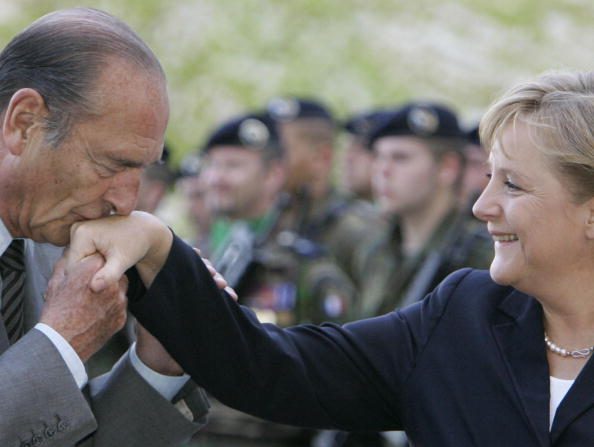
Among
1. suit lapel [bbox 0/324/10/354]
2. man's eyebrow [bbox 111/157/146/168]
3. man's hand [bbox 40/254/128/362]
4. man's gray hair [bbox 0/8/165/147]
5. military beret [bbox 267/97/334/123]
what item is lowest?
military beret [bbox 267/97/334/123]

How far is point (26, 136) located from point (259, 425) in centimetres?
495

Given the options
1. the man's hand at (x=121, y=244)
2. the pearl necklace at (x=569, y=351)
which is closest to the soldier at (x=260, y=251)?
the pearl necklace at (x=569, y=351)

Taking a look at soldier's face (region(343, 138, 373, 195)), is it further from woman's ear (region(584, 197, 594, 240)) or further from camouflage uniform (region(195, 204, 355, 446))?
woman's ear (region(584, 197, 594, 240))

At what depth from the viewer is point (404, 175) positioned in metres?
8.01

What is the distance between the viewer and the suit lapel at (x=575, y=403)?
3471mm

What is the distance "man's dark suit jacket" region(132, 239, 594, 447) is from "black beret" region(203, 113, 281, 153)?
5.59 meters

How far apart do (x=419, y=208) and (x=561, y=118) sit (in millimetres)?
4283

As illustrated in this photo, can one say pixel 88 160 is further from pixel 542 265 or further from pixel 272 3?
pixel 272 3

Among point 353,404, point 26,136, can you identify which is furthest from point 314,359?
point 26,136

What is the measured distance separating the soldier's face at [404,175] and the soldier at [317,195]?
0.50 metres

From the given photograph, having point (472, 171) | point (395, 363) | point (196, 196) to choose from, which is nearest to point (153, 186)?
point (472, 171)

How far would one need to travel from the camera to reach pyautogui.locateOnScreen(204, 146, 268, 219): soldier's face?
9117 millimetres

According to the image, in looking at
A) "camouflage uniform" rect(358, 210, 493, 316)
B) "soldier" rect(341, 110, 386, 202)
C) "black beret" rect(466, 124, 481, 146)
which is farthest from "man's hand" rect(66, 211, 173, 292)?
"soldier" rect(341, 110, 386, 202)

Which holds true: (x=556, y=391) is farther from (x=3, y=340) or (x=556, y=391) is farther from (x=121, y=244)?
(x=3, y=340)
